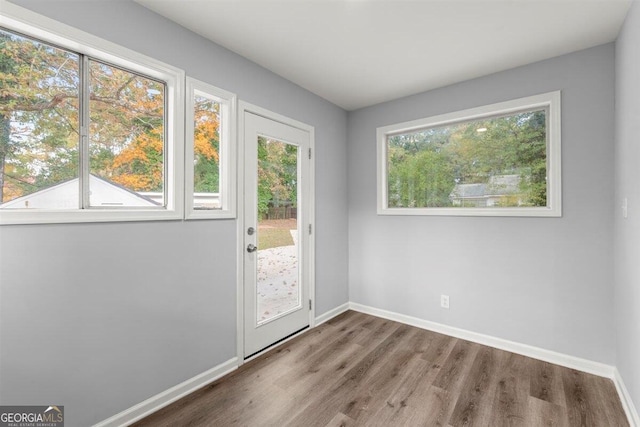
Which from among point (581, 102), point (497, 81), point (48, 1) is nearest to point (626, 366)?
point (581, 102)

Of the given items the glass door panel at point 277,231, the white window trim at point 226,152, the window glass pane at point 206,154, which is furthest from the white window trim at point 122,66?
the glass door panel at point 277,231

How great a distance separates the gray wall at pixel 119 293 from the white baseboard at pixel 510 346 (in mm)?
1910

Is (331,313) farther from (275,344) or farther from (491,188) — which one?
(491,188)

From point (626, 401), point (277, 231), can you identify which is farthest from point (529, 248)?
point (277, 231)

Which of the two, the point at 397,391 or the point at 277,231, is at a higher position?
the point at 277,231

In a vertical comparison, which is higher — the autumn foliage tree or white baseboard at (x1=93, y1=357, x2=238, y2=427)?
the autumn foliage tree

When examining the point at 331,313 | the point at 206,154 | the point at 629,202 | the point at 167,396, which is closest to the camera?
the point at 629,202

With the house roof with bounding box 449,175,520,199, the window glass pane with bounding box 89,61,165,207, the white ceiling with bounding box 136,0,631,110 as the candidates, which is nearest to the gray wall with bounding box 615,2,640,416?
the white ceiling with bounding box 136,0,631,110

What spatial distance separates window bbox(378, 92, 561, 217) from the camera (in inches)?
96.4

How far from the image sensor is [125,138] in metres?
1.81

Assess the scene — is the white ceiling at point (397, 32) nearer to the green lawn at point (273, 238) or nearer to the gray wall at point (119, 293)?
the gray wall at point (119, 293)

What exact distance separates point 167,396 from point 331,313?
6.23 feet

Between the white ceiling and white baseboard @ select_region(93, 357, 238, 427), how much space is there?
2522 millimetres

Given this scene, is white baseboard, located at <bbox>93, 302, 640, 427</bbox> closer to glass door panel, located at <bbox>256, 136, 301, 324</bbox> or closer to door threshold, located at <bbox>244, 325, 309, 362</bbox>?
door threshold, located at <bbox>244, 325, 309, 362</bbox>
